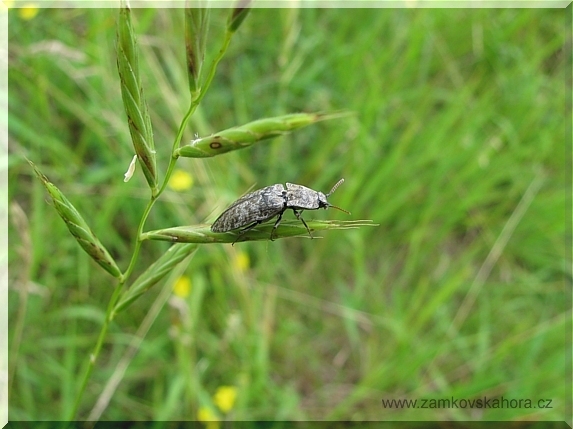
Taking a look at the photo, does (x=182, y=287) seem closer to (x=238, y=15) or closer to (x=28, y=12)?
(x=28, y=12)

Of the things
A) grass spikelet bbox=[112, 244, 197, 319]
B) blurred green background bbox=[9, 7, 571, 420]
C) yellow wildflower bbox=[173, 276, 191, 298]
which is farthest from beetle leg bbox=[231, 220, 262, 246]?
yellow wildflower bbox=[173, 276, 191, 298]

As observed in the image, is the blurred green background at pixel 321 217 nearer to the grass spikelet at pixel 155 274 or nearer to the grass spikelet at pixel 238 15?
the grass spikelet at pixel 155 274

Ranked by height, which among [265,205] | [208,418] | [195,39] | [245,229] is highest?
[195,39]

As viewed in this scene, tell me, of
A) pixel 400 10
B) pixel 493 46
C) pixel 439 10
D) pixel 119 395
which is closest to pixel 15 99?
pixel 119 395

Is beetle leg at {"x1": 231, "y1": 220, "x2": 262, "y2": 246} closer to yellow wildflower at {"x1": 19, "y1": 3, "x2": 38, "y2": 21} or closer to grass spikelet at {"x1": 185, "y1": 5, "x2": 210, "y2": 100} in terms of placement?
grass spikelet at {"x1": 185, "y1": 5, "x2": 210, "y2": 100}

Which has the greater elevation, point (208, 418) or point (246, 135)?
point (246, 135)

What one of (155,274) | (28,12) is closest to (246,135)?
(155,274)
